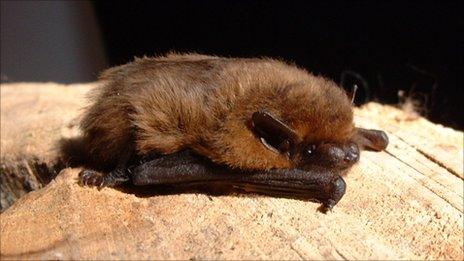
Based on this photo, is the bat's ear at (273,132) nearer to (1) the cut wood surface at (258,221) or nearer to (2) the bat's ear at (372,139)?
(1) the cut wood surface at (258,221)

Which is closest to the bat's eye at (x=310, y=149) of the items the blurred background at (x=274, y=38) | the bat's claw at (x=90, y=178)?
the bat's claw at (x=90, y=178)

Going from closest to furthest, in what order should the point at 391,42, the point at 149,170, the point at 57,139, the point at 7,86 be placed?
the point at 149,170 < the point at 57,139 < the point at 7,86 < the point at 391,42

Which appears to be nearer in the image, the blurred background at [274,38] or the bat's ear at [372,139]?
the bat's ear at [372,139]

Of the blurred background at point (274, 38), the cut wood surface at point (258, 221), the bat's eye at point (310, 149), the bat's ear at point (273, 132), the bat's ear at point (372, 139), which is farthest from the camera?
the blurred background at point (274, 38)

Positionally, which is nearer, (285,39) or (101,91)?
(101,91)

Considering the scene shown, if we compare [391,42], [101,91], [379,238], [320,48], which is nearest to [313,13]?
[320,48]

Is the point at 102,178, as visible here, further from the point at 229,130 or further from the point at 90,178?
the point at 229,130

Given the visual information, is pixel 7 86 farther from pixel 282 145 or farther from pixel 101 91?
pixel 282 145
